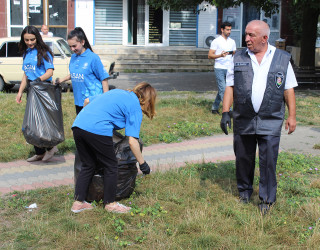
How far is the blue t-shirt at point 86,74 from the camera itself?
5738mm

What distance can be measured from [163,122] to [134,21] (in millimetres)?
17194

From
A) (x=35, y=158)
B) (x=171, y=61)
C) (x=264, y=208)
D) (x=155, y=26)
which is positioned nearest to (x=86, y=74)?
(x=35, y=158)

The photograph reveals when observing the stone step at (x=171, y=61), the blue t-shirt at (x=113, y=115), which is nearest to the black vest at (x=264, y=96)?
the blue t-shirt at (x=113, y=115)

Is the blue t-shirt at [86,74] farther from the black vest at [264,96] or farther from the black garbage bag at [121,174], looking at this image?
the black vest at [264,96]

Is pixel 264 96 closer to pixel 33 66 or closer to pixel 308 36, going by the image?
pixel 33 66

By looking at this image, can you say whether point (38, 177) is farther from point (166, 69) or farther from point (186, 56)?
point (186, 56)

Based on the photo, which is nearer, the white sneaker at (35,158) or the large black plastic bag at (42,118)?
the large black plastic bag at (42,118)

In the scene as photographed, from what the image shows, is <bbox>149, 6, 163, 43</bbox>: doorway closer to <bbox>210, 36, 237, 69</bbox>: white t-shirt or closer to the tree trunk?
the tree trunk

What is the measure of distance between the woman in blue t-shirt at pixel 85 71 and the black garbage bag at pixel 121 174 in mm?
1172

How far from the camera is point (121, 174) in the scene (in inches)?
187

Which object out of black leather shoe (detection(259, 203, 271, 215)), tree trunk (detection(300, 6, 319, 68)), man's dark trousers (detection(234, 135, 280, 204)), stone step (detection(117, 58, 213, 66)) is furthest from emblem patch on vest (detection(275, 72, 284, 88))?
stone step (detection(117, 58, 213, 66))

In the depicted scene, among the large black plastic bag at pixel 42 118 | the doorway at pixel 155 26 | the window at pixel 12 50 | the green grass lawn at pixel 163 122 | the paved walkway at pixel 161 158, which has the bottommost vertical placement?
the paved walkway at pixel 161 158

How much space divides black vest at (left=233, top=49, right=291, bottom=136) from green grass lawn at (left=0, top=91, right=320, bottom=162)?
3.34 meters

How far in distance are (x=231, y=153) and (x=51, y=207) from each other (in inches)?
132
